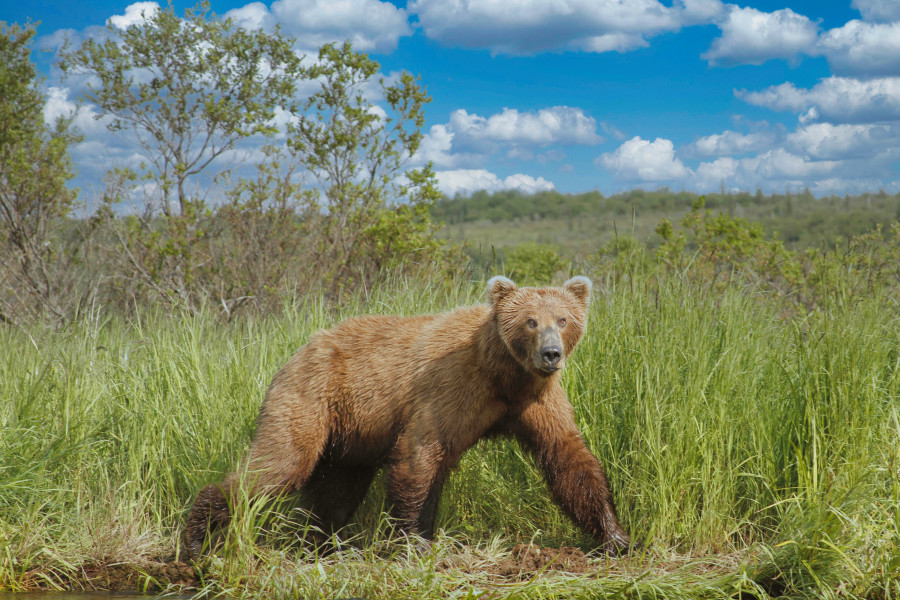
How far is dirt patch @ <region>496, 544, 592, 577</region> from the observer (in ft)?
15.2

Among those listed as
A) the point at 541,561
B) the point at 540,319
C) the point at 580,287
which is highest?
the point at 580,287

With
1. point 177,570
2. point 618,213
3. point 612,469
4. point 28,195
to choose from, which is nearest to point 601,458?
point 612,469

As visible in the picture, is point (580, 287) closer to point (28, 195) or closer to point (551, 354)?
point (551, 354)

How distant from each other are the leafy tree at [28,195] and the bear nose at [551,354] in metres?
9.77

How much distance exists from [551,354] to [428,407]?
3.14 feet

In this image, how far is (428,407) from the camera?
4.68 metres

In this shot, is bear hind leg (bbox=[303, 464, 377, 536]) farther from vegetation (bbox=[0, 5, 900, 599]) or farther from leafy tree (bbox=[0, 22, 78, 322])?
leafy tree (bbox=[0, 22, 78, 322])

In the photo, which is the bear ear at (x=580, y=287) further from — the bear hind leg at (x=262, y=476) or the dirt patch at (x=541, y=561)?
the bear hind leg at (x=262, y=476)

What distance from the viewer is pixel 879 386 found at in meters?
5.24

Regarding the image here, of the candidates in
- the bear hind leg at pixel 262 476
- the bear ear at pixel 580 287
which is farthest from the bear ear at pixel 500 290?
the bear hind leg at pixel 262 476

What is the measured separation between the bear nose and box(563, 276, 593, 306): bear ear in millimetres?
740

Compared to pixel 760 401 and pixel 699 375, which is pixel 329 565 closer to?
pixel 699 375

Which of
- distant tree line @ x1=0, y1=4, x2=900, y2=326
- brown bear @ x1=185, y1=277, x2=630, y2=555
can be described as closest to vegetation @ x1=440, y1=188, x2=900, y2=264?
distant tree line @ x1=0, y1=4, x2=900, y2=326

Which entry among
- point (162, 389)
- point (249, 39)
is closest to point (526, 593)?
point (162, 389)
